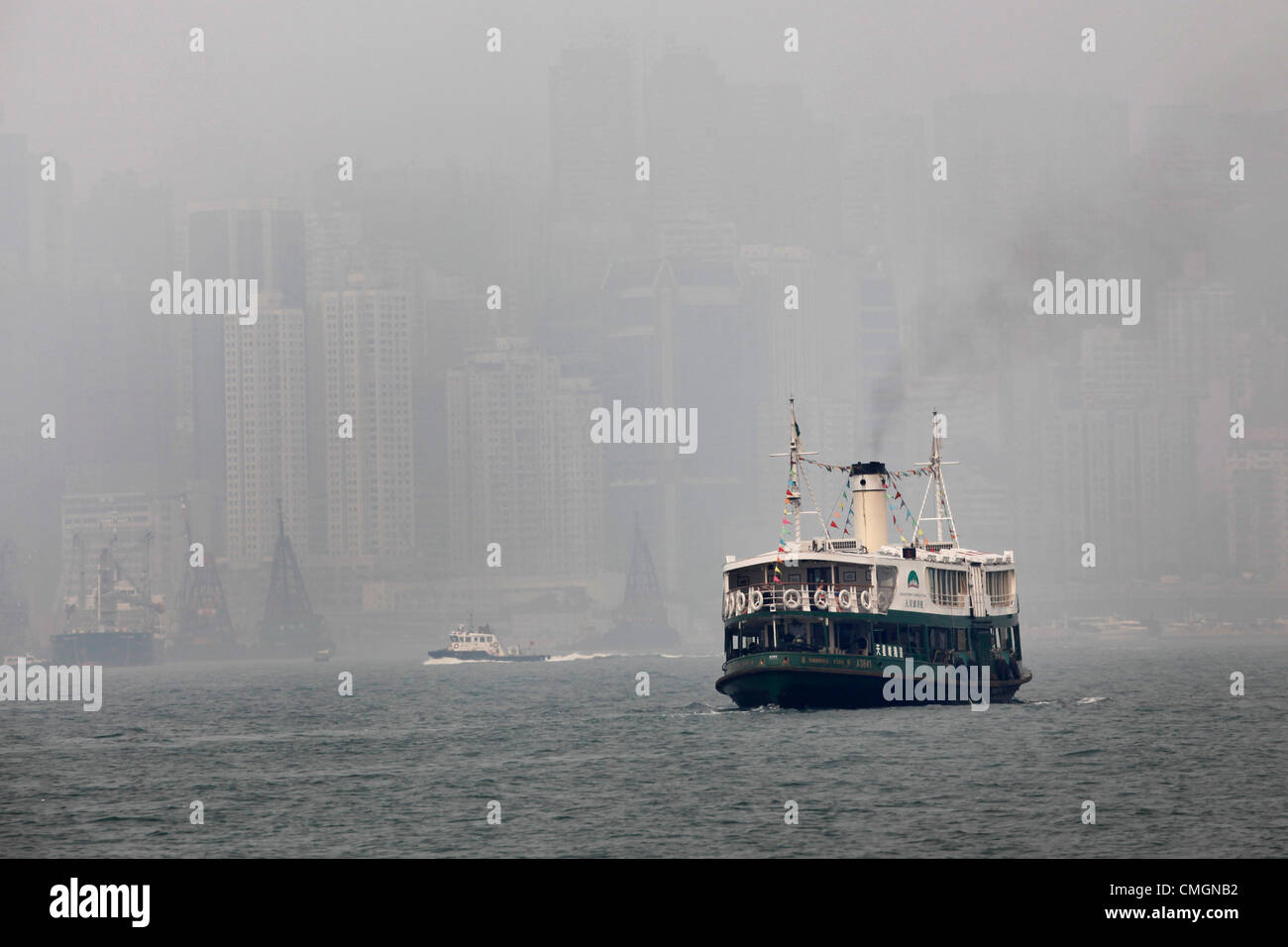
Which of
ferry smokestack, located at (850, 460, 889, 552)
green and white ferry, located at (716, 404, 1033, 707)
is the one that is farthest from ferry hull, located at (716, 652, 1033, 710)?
ferry smokestack, located at (850, 460, 889, 552)

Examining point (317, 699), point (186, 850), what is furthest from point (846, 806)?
point (317, 699)

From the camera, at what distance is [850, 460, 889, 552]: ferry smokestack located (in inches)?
3775

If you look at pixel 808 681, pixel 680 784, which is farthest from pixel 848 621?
pixel 680 784

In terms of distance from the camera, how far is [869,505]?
96625 millimetres

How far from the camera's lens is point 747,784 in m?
59.7

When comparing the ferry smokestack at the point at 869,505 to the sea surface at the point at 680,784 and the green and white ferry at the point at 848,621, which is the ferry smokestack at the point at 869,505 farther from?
the sea surface at the point at 680,784

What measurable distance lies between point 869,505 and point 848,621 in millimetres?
13185

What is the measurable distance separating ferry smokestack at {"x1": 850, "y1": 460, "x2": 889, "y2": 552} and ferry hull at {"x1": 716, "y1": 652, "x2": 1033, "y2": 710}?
10.1 metres

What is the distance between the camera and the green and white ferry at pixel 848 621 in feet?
279

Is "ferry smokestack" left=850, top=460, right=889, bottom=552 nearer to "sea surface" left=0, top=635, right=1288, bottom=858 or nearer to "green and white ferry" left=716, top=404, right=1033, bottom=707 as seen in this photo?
"green and white ferry" left=716, top=404, right=1033, bottom=707

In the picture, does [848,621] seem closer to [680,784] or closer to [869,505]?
[869,505]

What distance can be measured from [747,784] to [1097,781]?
12426 mm

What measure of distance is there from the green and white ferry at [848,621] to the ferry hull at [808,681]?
0.17ft
